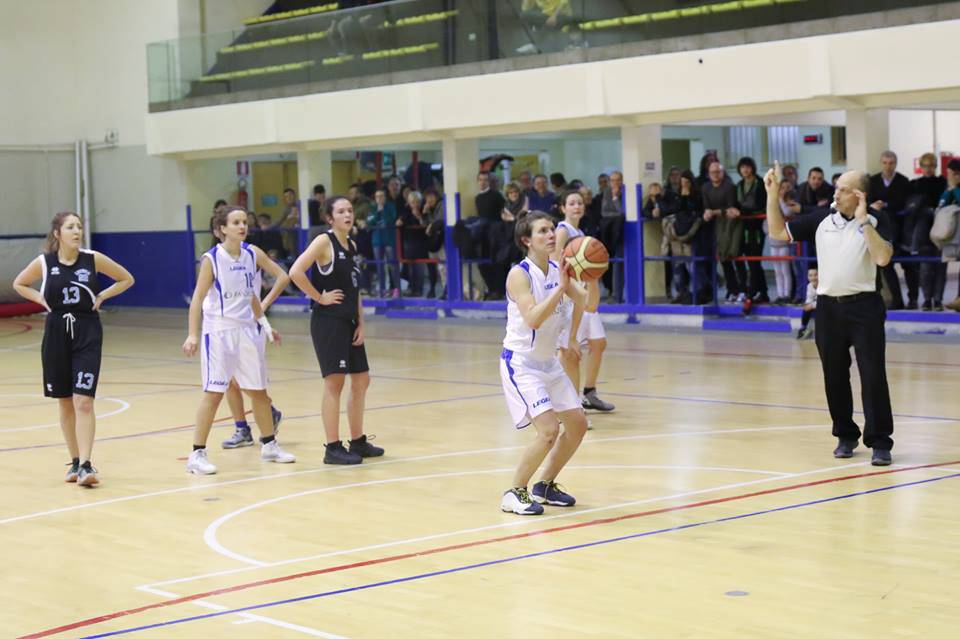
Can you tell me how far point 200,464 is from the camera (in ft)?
31.4

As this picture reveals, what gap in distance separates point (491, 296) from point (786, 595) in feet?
55.8

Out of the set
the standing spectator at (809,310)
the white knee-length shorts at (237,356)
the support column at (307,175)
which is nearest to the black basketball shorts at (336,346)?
the white knee-length shorts at (237,356)

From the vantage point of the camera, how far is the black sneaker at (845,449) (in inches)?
365

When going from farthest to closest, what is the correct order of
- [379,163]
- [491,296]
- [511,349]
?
[379,163] → [491,296] → [511,349]

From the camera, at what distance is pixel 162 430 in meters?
11.8

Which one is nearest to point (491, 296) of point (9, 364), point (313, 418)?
point (9, 364)

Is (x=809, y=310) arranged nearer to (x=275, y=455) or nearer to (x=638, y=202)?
(x=638, y=202)

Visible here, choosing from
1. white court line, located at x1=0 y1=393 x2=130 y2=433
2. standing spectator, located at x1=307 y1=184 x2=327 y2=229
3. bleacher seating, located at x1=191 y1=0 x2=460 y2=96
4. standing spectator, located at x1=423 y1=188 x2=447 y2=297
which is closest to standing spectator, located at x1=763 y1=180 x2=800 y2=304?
standing spectator, located at x1=423 y1=188 x2=447 y2=297

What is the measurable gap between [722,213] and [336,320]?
10.4 meters

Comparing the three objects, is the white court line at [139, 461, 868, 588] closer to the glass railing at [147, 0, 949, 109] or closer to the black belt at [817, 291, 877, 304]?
the black belt at [817, 291, 877, 304]

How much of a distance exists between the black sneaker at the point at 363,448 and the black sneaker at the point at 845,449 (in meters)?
3.23

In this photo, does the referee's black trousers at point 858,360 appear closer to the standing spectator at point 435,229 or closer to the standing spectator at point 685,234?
the standing spectator at point 685,234

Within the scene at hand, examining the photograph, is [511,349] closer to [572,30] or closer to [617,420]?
[617,420]

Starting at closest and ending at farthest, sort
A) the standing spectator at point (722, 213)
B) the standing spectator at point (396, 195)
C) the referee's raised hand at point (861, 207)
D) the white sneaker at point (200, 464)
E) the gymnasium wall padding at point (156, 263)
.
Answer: the referee's raised hand at point (861, 207) → the white sneaker at point (200, 464) → the standing spectator at point (722, 213) → the standing spectator at point (396, 195) → the gymnasium wall padding at point (156, 263)
